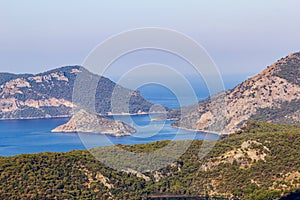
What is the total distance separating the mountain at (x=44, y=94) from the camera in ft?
535

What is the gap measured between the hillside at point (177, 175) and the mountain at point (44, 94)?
103 m

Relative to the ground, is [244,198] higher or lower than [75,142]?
lower

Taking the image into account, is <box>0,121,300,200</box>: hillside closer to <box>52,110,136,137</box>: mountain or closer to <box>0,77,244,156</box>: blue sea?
<box>0,77,244,156</box>: blue sea

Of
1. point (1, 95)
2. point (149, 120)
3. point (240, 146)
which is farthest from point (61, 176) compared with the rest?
point (1, 95)

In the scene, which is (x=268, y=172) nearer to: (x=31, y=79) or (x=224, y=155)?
(x=224, y=155)

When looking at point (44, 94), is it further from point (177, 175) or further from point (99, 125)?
point (177, 175)

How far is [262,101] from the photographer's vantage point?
333 ft

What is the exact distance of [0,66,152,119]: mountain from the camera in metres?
163

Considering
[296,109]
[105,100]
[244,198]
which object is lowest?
[244,198]

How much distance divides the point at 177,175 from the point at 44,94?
131 m

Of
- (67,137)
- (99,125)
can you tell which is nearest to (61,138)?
(67,137)

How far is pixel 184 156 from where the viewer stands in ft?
171

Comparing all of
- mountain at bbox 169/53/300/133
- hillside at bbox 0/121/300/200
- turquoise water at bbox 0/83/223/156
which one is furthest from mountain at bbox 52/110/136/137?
hillside at bbox 0/121/300/200

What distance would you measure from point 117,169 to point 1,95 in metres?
130
